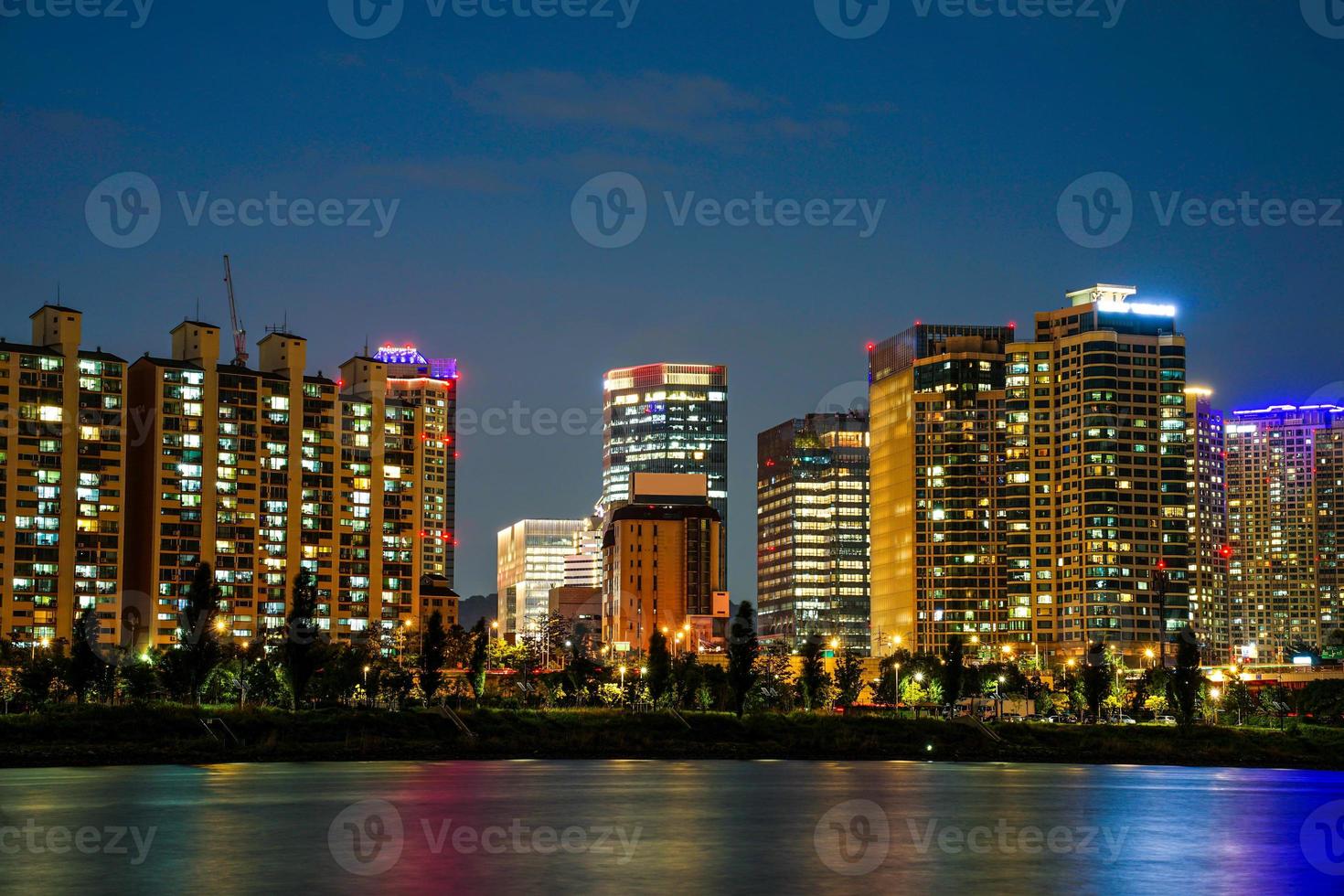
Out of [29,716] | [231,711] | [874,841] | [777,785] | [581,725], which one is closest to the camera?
[874,841]

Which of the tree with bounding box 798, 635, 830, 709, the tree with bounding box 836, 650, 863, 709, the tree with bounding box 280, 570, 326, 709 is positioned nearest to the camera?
the tree with bounding box 280, 570, 326, 709

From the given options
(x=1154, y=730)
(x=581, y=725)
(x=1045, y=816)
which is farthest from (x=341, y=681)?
(x=1045, y=816)

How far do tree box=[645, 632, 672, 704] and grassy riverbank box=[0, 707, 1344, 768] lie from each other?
17.3 m

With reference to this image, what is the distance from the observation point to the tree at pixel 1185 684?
481ft

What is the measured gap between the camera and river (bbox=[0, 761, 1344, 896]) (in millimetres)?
52062

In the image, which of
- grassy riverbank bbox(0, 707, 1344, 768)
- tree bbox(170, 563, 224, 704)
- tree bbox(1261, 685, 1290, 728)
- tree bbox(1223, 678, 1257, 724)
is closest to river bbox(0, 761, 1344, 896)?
grassy riverbank bbox(0, 707, 1344, 768)

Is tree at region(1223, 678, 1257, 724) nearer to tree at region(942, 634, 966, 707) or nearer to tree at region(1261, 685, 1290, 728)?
tree at region(1261, 685, 1290, 728)

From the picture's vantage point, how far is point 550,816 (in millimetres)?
71938

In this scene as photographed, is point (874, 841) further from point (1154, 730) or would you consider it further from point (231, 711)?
point (1154, 730)

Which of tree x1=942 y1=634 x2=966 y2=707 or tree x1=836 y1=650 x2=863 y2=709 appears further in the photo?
tree x1=836 y1=650 x2=863 y2=709

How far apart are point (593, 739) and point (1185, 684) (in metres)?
53.1

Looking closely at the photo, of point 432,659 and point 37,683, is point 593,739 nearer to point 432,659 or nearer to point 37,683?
point 432,659

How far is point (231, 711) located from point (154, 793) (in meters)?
48.9

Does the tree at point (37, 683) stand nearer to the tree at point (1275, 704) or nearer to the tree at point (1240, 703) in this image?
the tree at point (1240, 703)
